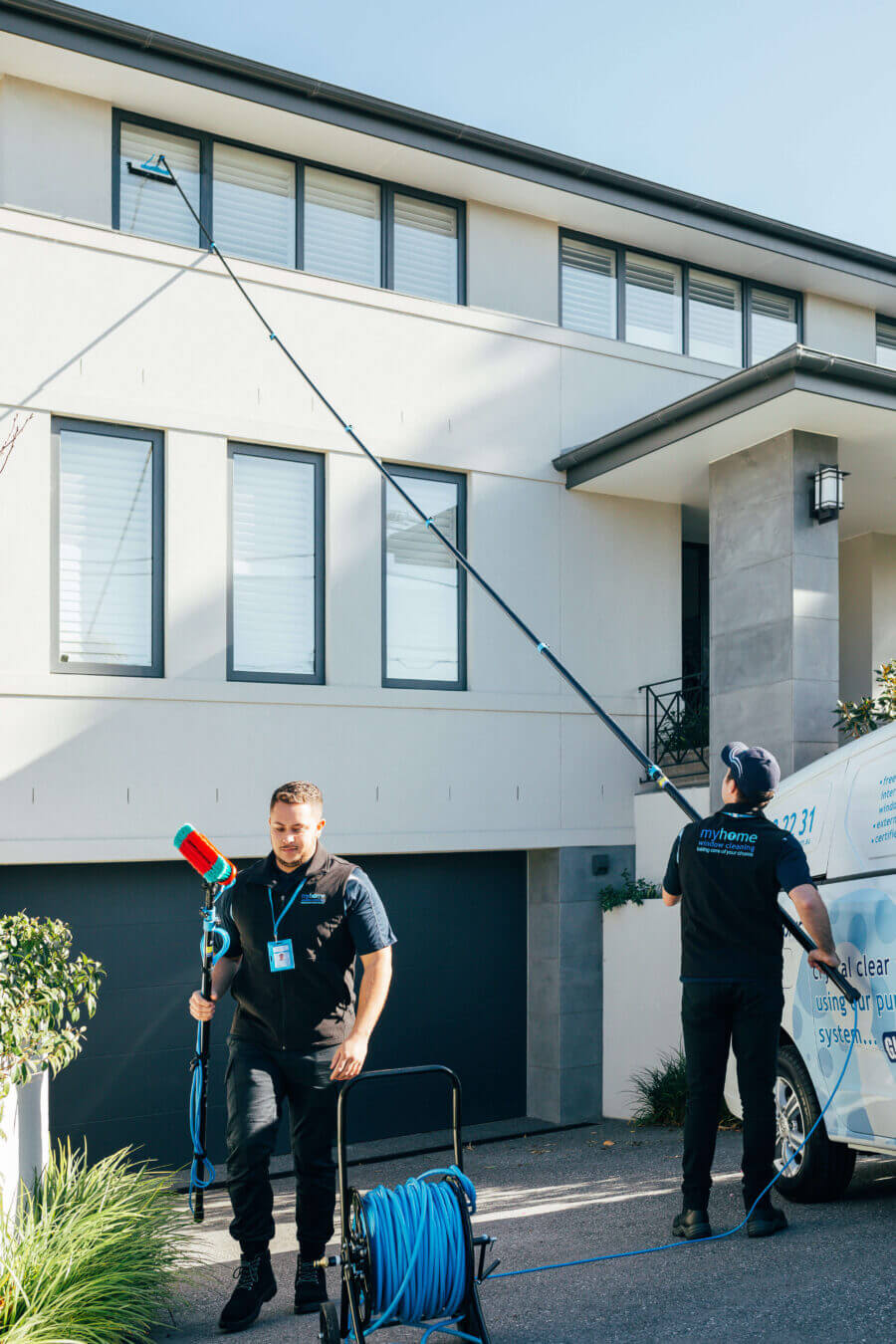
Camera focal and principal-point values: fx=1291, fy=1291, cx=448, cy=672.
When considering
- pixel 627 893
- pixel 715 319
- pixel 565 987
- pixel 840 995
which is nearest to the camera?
pixel 840 995

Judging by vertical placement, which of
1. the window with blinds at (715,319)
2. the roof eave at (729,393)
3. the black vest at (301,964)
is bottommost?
the black vest at (301,964)

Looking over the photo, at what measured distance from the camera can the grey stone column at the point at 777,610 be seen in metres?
9.25

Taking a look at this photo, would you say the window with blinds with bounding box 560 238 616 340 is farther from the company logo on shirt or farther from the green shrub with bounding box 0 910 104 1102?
the green shrub with bounding box 0 910 104 1102

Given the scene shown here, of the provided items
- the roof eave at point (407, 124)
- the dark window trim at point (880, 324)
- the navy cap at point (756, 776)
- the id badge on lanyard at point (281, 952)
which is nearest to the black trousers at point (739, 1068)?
the navy cap at point (756, 776)

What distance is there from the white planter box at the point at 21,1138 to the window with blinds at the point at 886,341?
34.8 feet

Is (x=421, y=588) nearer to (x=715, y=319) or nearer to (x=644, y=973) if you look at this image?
(x=644, y=973)

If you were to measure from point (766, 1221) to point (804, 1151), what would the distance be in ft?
1.74

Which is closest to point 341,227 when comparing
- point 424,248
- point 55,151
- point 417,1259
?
point 424,248

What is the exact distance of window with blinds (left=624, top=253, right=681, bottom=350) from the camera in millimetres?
11477

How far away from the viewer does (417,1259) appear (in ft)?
12.6

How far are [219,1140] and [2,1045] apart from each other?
4508 mm

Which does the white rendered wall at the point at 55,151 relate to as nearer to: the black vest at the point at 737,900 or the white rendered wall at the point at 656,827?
the white rendered wall at the point at 656,827

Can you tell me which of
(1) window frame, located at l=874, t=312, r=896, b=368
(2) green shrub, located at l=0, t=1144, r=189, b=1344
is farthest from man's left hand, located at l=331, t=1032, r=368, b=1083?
(1) window frame, located at l=874, t=312, r=896, b=368

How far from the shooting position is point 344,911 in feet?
15.9
